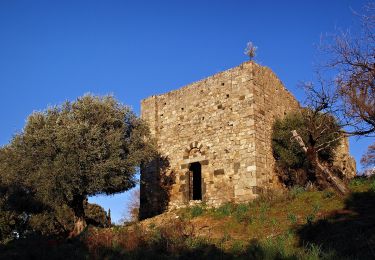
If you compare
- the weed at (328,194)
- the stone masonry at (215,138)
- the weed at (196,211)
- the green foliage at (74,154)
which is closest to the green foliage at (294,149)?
the stone masonry at (215,138)

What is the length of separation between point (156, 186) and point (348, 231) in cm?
1283

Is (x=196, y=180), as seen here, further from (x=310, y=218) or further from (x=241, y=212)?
(x=310, y=218)

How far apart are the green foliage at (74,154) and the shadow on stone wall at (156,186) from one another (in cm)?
257

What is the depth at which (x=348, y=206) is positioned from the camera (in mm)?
13875

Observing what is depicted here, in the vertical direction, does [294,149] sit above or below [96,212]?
above

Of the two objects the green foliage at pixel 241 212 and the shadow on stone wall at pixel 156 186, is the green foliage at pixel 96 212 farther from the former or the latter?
the green foliage at pixel 241 212

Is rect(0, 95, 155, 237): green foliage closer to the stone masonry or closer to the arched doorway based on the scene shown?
the stone masonry

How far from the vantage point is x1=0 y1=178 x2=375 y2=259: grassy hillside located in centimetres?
1068

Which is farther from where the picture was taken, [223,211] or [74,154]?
[74,154]

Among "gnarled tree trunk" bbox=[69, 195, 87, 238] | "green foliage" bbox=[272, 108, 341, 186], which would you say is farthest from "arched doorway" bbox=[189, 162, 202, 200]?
"gnarled tree trunk" bbox=[69, 195, 87, 238]

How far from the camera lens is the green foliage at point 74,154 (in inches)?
695

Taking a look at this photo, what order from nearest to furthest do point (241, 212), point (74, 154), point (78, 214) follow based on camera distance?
point (241, 212) → point (74, 154) → point (78, 214)

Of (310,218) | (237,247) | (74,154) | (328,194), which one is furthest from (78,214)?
(328,194)

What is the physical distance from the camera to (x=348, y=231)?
1138cm
